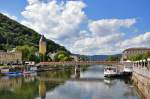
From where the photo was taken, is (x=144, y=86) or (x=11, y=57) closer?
(x=144, y=86)

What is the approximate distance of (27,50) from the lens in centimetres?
16712

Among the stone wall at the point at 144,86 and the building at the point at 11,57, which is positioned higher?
the building at the point at 11,57

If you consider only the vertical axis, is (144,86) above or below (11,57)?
below

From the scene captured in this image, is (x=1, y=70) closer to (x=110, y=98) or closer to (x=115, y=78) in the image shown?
(x=115, y=78)

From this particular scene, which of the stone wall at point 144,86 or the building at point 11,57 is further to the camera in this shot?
the building at point 11,57

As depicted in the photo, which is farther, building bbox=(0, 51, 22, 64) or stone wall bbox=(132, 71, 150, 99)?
building bbox=(0, 51, 22, 64)

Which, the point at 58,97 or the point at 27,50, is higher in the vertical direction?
the point at 27,50

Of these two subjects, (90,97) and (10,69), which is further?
(10,69)

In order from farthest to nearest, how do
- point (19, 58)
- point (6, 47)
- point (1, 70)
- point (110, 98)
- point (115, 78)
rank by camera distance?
point (6, 47), point (19, 58), point (1, 70), point (115, 78), point (110, 98)

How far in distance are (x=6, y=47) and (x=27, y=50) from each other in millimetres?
34967

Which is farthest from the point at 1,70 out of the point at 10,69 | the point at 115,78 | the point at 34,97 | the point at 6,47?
the point at 6,47

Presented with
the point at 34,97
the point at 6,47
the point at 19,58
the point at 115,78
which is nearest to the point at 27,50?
the point at 19,58

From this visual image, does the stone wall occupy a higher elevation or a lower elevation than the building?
lower

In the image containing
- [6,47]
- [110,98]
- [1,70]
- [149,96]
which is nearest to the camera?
[149,96]
